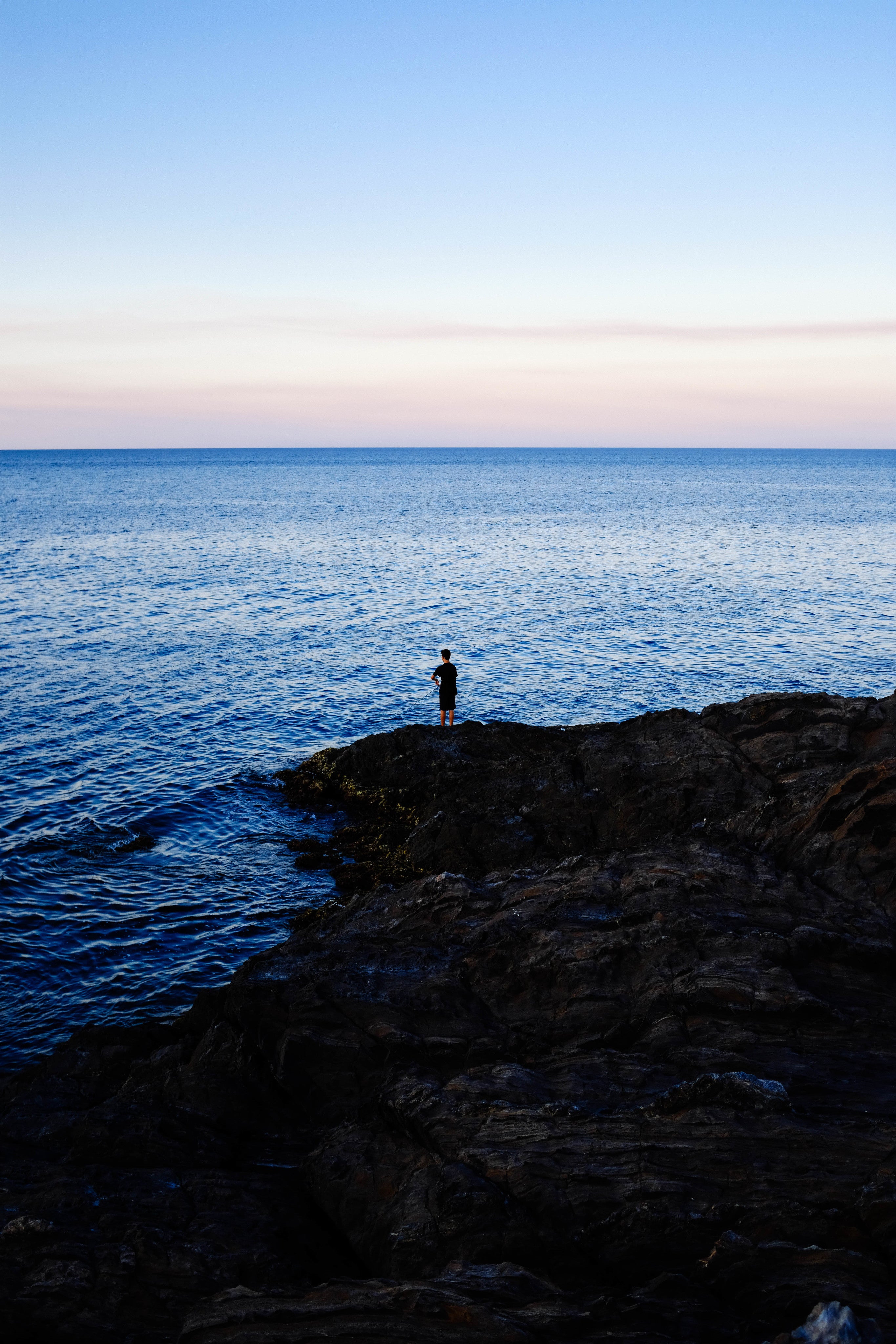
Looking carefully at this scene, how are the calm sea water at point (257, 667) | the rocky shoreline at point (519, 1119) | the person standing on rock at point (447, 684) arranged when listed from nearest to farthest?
the rocky shoreline at point (519, 1119) < the calm sea water at point (257, 667) < the person standing on rock at point (447, 684)

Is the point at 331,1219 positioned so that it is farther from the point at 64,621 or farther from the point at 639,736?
the point at 64,621

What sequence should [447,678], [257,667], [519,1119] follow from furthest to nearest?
[257,667] → [447,678] → [519,1119]

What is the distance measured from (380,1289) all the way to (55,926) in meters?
16.1

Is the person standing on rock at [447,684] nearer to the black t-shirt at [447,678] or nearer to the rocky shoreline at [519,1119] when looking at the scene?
the black t-shirt at [447,678]

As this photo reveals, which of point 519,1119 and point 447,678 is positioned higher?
point 447,678

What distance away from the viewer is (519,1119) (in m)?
11.2

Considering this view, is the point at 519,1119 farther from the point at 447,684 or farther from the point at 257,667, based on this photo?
the point at 257,667

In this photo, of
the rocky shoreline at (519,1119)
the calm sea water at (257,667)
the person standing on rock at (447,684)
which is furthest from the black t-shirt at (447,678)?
the rocky shoreline at (519,1119)

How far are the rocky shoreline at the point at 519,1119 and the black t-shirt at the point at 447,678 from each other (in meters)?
12.6

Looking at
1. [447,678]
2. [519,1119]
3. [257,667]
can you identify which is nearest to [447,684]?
[447,678]

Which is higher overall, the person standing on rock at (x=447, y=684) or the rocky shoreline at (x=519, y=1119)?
the person standing on rock at (x=447, y=684)

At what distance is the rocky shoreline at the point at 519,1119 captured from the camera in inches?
352

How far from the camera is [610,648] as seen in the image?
169ft

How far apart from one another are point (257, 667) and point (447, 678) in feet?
58.1
